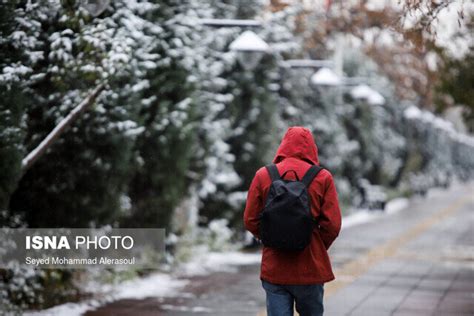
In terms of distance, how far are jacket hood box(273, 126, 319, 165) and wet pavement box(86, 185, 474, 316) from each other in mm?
3846

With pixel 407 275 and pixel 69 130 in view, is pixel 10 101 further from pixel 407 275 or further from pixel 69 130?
pixel 407 275

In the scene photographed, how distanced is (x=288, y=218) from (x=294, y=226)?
2.4 inches

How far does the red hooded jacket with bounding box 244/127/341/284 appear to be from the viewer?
217 inches

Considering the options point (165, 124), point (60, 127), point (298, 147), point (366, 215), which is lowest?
point (366, 215)

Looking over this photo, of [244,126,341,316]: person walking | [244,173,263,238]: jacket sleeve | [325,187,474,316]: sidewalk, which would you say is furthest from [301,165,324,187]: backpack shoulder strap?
[325,187,474,316]: sidewalk

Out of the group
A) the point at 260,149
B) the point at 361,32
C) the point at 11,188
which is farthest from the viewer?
the point at 361,32

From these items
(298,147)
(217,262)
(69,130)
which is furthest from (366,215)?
(298,147)

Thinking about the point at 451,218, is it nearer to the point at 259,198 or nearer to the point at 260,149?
the point at 260,149

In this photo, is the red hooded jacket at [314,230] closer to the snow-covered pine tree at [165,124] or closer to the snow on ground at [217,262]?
the snow-covered pine tree at [165,124]

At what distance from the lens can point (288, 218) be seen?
5359 millimetres

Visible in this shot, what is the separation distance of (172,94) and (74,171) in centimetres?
233

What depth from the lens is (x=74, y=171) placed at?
953cm

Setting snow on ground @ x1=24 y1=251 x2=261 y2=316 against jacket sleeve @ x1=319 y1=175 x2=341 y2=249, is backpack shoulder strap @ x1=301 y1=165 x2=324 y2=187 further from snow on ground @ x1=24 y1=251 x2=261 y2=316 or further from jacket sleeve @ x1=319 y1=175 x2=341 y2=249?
snow on ground @ x1=24 y1=251 x2=261 y2=316

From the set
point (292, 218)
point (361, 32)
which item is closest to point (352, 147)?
point (361, 32)
